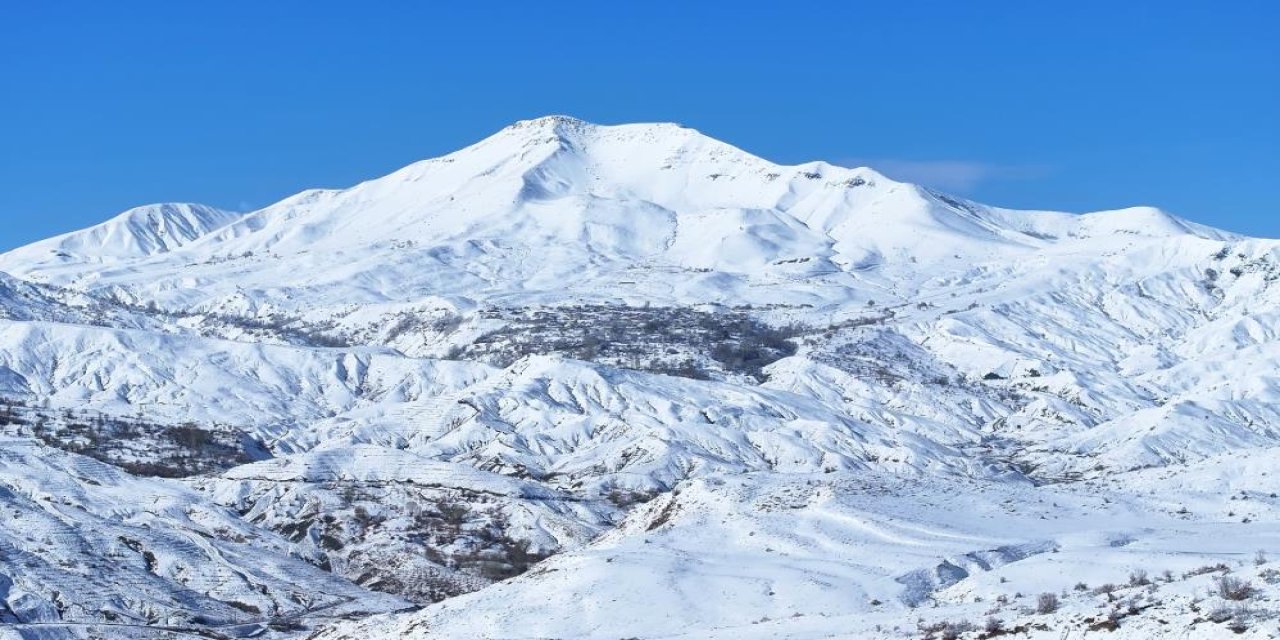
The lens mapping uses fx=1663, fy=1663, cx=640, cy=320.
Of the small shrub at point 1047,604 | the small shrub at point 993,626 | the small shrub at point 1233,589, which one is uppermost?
the small shrub at point 1233,589

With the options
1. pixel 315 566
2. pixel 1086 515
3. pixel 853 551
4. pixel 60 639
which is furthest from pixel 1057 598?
pixel 315 566

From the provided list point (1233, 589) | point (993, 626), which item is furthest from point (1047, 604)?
point (1233, 589)

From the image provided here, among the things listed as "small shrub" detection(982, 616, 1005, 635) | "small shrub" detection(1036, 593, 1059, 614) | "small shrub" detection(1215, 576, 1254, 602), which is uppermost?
"small shrub" detection(1215, 576, 1254, 602)

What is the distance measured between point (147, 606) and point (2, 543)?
11.4m

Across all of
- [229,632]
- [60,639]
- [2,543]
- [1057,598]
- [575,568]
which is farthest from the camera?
[2,543]

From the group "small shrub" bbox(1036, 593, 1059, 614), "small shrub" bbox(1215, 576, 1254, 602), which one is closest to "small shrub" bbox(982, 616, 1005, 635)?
"small shrub" bbox(1036, 593, 1059, 614)

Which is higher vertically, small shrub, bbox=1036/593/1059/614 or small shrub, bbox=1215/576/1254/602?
small shrub, bbox=1215/576/1254/602

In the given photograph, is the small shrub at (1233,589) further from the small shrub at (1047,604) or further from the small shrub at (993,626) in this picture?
the small shrub at (993,626)

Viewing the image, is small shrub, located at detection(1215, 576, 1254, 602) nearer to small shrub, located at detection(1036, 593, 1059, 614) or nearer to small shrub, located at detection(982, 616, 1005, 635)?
small shrub, located at detection(1036, 593, 1059, 614)

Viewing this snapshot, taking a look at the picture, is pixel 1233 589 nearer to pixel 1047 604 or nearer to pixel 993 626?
pixel 1047 604

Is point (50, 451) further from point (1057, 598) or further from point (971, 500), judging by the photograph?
point (1057, 598)

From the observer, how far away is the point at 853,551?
75.6 m

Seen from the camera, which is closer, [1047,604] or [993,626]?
[993,626]

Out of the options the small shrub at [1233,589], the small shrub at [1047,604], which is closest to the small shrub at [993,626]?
the small shrub at [1047,604]
